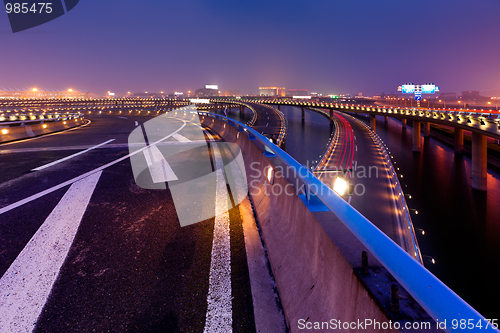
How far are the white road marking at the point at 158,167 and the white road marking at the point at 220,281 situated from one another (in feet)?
10.1

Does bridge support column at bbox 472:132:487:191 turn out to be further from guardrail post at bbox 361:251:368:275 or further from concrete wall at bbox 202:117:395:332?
guardrail post at bbox 361:251:368:275

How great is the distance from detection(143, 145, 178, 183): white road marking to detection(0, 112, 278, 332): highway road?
78 cm

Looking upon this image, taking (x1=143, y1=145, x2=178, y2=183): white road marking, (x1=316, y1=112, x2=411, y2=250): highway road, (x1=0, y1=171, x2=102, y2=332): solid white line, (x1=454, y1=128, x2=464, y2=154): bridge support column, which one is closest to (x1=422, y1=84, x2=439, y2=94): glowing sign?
(x1=316, y1=112, x2=411, y2=250): highway road

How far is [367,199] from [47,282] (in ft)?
131

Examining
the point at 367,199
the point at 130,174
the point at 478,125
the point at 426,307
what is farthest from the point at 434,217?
the point at 426,307

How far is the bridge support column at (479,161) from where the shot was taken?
4084 cm

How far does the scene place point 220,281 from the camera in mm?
3721

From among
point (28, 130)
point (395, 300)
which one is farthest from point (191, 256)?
point (28, 130)

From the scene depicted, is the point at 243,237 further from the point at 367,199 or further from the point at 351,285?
the point at 367,199

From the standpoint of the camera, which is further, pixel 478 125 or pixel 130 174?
pixel 478 125

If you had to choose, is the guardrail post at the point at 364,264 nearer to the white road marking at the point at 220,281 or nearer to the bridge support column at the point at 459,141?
the white road marking at the point at 220,281

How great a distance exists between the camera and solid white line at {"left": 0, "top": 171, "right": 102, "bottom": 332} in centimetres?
310

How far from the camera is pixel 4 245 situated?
4.50 meters

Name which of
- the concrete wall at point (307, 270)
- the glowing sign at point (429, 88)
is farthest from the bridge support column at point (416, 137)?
the concrete wall at point (307, 270)
